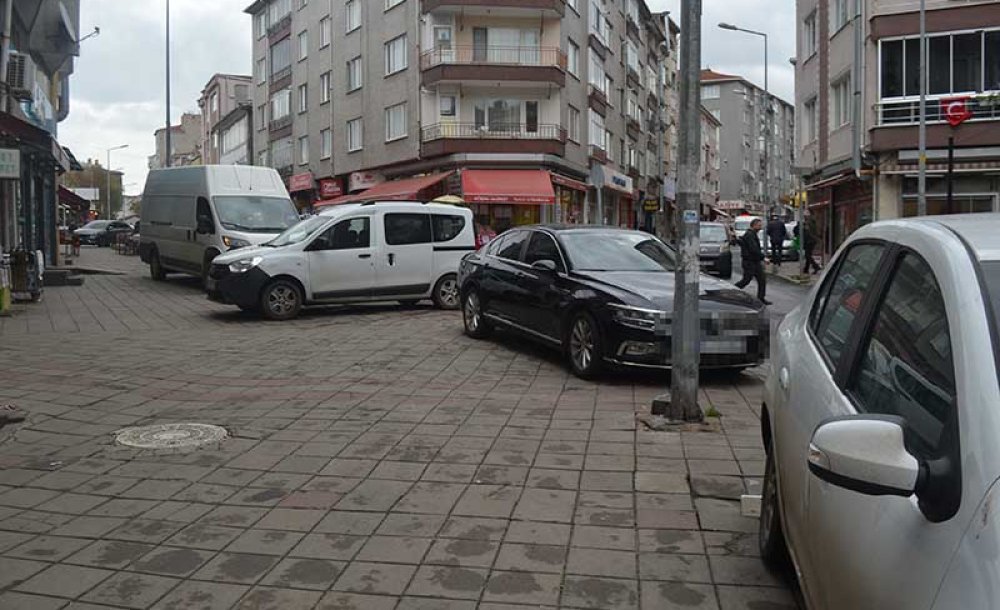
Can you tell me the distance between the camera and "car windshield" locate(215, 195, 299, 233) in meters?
19.2

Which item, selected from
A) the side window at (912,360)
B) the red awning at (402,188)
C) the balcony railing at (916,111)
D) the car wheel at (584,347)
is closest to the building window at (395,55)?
the red awning at (402,188)

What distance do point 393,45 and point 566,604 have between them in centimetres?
3909

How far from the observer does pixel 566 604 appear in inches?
150

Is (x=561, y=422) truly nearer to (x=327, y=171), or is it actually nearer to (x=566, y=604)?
(x=566, y=604)

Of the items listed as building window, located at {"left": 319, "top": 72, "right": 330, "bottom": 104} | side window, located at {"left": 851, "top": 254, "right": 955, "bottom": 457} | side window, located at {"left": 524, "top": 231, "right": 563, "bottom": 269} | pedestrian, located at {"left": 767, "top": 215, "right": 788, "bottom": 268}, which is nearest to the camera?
side window, located at {"left": 851, "top": 254, "right": 955, "bottom": 457}

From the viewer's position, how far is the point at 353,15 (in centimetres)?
4425

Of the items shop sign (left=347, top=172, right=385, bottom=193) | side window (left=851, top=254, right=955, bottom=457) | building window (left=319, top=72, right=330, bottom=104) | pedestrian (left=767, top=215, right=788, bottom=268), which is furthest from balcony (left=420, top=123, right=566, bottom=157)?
side window (left=851, top=254, right=955, bottom=457)

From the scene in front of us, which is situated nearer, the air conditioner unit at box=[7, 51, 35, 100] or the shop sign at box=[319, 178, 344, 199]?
the air conditioner unit at box=[7, 51, 35, 100]

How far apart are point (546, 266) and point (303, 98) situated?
43685 millimetres

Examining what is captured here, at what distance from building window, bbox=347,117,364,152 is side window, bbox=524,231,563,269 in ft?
111

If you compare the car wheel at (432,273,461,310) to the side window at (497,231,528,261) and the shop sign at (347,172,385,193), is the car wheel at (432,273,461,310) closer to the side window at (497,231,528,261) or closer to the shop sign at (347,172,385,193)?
the side window at (497,231,528,261)

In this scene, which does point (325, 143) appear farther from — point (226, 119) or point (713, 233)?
point (226, 119)

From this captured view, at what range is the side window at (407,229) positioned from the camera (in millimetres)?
15289

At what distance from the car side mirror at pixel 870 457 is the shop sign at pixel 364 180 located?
4094cm
